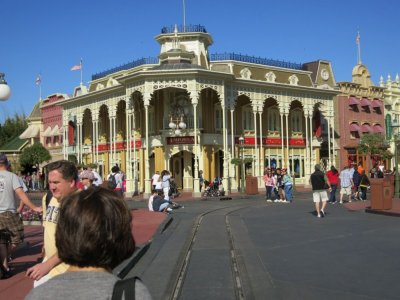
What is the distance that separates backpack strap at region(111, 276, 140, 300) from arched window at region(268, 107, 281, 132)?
1588 inches

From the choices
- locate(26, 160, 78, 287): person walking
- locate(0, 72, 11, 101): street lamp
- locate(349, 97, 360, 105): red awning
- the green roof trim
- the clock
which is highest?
the clock

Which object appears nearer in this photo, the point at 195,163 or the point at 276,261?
the point at 276,261

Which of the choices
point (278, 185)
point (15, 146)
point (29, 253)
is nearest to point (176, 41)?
point (278, 185)

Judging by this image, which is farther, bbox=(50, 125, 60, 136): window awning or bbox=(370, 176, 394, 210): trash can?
bbox=(50, 125, 60, 136): window awning

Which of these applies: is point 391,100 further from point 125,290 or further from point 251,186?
point 125,290

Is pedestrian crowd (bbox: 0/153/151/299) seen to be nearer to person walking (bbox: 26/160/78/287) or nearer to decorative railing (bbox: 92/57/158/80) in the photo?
person walking (bbox: 26/160/78/287)

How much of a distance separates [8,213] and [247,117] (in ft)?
111

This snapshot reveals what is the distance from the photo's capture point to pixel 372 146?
44.9 metres

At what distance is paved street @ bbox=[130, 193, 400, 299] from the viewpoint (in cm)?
691

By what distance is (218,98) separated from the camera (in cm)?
3672

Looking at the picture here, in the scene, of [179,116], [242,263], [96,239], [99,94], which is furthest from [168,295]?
[99,94]

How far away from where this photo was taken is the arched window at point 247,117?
40125 millimetres

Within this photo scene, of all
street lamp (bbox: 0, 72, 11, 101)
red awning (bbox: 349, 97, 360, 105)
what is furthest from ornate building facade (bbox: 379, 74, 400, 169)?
street lamp (bbox: 0, 72, 11, 101)

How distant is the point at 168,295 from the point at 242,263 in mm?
2414
